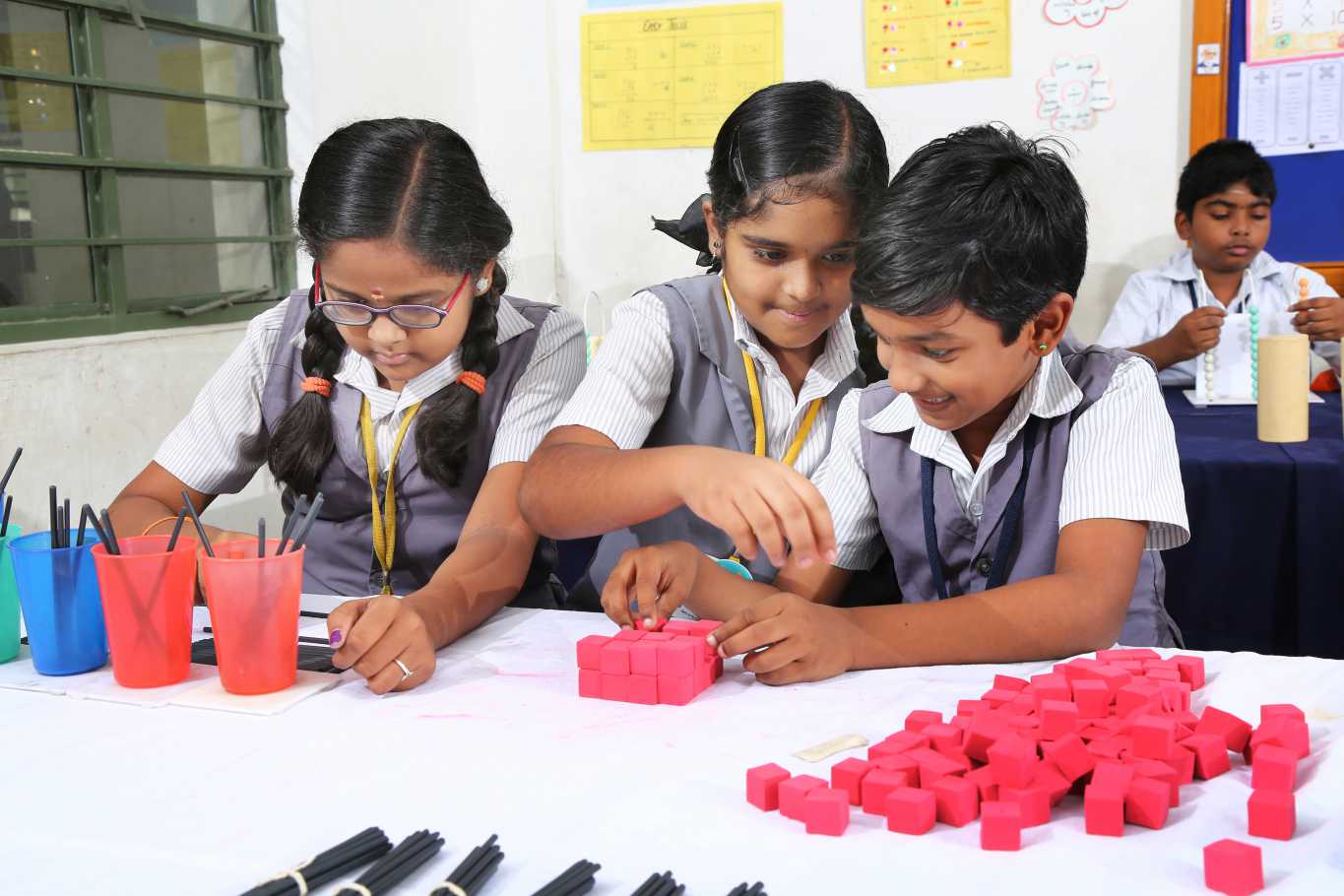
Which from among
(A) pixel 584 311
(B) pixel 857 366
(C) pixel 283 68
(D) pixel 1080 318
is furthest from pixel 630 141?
(B) pixel 857 366

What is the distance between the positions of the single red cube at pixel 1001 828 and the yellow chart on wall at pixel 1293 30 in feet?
12.2

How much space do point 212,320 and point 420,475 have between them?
1904 mm

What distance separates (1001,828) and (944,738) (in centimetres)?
14

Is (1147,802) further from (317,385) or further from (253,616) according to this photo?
(317,385)

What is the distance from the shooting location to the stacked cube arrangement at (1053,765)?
891 mm

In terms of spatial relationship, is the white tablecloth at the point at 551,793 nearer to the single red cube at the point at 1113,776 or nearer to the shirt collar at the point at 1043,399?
the single red cube at the point at 1113,776

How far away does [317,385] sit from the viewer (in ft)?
6.05

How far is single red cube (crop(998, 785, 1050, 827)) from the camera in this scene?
0.90 m

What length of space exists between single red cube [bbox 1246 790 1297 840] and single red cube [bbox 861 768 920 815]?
25cm

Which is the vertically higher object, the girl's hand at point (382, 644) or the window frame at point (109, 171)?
the window frame at point (109, 171)

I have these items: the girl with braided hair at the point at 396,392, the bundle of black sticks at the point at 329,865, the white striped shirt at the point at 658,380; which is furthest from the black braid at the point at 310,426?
the bundle of black sticks at the point at 329,865

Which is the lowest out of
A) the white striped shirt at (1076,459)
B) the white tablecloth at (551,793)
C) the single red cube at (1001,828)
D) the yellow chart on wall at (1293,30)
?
the white tablecloth at (551,793)

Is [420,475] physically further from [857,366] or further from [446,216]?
[857,366]

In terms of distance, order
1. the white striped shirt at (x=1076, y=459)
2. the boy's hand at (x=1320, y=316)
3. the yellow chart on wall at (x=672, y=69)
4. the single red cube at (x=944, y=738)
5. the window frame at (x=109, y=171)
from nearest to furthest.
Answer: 1. the single red cube at (x=944, y=738)
2. the white striped shirt at (x=1076, y=459)
3. the window frame at (x=109, y=171)
4. the boy's hand at (x=1320, y=316)
5. the yellow chart on wall at (x=672, y=69)
